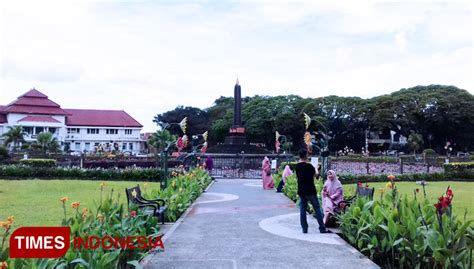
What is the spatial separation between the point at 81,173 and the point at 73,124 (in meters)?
49.3

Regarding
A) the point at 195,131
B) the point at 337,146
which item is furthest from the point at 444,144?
the point at 195,131

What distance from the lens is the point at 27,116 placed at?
63281 millimetres

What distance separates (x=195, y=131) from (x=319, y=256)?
6331 centimetres

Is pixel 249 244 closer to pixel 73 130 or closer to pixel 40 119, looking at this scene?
pixel 40 119

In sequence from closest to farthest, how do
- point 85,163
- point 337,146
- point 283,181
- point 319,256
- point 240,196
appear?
point 319,256
point 240,196
point 283,181
point 85,163
point 337,146

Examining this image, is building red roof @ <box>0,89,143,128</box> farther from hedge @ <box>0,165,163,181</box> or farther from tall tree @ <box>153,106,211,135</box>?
hedge @ <box>0,165,163,181</box>

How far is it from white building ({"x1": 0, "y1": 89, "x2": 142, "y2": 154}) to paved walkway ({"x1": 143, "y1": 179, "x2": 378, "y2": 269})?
55638 millimetres

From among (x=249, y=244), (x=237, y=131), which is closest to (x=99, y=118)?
(x=237, y=131)

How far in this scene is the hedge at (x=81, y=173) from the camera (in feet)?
74.5

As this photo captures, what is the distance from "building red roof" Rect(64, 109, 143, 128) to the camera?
69.8 meters

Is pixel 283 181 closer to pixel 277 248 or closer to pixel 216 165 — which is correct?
pixel 277 248

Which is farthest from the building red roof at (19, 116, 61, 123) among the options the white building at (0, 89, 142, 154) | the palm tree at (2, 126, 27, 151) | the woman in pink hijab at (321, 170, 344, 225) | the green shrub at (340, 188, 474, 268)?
the green shrub at (340, 188, 474, 268)

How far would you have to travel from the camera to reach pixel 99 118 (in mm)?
70750

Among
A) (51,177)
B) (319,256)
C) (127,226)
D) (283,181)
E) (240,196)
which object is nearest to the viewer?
(127,226)
